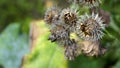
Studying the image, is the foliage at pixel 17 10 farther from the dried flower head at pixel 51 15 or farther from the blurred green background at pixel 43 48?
the dried flower head at pixel 51 15

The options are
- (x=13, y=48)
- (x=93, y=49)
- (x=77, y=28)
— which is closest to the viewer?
(x=77, y=28)

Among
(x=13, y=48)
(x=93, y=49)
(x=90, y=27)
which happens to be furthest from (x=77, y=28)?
(x=13, y=48)

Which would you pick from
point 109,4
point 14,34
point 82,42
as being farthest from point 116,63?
point 14,34

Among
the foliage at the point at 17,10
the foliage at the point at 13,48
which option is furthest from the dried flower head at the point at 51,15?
the foliage at the point at 17,10

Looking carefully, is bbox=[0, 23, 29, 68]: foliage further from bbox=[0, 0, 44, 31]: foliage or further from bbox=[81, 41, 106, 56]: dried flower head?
bbox=[81, 41, 106, 56]: dried flower head

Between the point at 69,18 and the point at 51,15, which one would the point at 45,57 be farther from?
the point at 69,18
